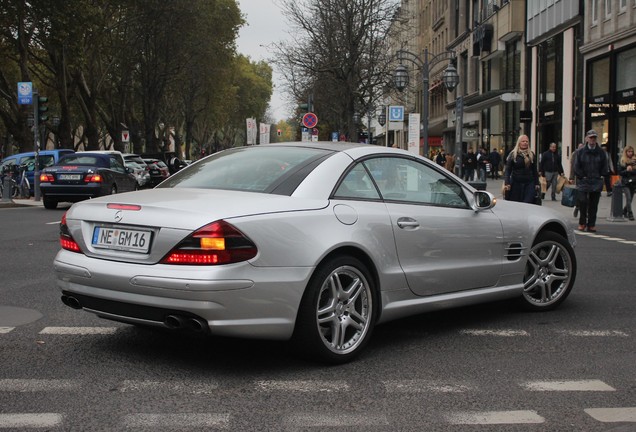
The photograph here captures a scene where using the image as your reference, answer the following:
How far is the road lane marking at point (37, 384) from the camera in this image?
4.54 meters

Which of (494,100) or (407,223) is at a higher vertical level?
(494,100)

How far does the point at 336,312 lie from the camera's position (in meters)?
5.11

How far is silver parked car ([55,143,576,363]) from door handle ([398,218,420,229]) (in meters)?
0.01

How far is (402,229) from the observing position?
5.60 m

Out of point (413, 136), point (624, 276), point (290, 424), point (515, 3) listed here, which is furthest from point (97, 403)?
point (515, 3)

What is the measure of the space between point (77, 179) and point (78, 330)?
1597cm

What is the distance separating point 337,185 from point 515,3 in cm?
3841

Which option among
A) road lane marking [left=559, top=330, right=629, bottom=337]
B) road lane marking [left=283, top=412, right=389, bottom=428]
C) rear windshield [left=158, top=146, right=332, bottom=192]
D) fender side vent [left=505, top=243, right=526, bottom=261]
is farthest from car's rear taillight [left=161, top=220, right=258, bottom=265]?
road lane marking [left=559, top=330, right=629, bottom=337]

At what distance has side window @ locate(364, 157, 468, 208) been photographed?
579 cm

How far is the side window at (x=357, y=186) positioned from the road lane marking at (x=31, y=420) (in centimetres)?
227

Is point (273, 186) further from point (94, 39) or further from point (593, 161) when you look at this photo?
point (94, 39)

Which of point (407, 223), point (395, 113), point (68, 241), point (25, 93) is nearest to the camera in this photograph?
point (68, 241)

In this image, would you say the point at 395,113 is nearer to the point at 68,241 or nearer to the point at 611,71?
the point at 611,71

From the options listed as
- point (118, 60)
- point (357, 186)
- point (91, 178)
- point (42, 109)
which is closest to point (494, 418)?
point (357, 186)
